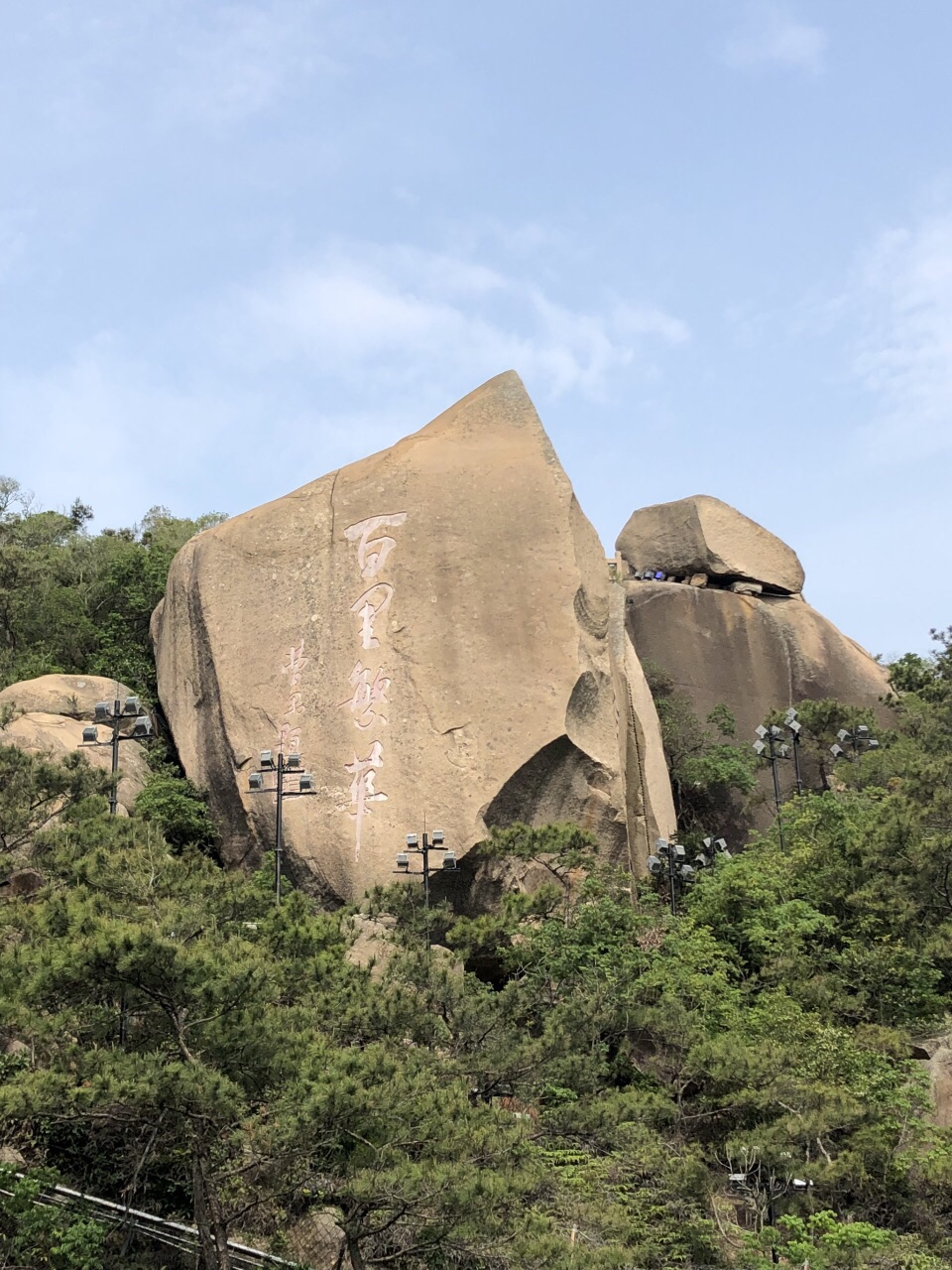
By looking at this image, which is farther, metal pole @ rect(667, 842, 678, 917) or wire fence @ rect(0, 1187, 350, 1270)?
metal pole @ rect(667, 842, 678, 917)

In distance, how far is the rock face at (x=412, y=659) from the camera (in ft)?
54.0

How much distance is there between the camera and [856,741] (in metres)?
21.5

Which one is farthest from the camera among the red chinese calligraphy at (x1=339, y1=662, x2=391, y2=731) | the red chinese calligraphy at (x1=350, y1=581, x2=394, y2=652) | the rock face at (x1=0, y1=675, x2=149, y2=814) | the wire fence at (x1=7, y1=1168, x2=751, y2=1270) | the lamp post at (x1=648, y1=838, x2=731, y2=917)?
the rock face at (x1=0, y1=675, x2=149, y2=814)

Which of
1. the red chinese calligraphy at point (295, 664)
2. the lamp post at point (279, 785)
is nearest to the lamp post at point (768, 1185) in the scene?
the lamp post at point (279, 785)

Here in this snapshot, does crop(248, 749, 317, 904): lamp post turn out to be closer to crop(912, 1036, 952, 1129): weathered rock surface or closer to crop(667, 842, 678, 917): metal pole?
crop(667, 842, 678, 917): metal pole

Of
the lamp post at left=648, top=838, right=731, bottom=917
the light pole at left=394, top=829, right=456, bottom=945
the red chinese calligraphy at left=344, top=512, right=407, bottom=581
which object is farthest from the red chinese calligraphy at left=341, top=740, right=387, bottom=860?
the lamp post at left=648, top=838, right=731, bottom=917

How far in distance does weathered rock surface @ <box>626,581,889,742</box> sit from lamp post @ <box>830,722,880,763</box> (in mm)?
2827

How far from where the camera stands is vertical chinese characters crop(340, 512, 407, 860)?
1645 centimetres

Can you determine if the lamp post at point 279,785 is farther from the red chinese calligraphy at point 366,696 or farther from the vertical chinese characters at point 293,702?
the red chinese calligraphy at point 366,696

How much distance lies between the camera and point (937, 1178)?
11.8 m

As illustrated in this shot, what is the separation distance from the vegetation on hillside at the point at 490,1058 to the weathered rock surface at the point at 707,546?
36.3 ft

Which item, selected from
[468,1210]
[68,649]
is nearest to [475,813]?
[468,1210]

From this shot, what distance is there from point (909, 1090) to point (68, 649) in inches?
576

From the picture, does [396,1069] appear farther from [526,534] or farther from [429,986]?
[526,534]
